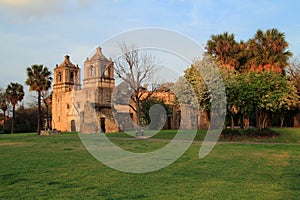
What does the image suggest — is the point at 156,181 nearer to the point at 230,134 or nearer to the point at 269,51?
the point at 230,134

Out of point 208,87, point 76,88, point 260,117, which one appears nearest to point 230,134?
point 208,87

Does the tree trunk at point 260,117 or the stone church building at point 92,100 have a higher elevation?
the stone church building at point 92,100

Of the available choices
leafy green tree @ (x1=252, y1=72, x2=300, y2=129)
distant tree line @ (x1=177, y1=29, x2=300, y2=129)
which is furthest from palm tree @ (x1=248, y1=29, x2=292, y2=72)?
leafy green tree @ (x1=252, y1=72, x2=300, y2=129)

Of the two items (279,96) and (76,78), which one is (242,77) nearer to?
(279,96)

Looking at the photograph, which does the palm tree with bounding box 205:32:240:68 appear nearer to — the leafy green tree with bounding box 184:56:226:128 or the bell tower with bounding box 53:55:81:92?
the leafy green tree with bounding box 184:56:226:128

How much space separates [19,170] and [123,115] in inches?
1189

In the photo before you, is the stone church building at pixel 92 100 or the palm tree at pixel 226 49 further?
the stone church building at pixel 92 100

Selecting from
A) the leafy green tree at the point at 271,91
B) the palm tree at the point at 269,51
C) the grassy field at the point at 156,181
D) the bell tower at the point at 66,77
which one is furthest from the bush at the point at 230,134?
the bell tower at the point at 66,77

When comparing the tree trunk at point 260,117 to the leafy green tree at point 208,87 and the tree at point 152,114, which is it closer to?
the leafy green tree at point 208,87

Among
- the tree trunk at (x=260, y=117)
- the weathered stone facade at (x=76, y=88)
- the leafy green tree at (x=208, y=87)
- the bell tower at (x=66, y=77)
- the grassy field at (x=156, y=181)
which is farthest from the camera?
the bell tower at (x=66, y=77)

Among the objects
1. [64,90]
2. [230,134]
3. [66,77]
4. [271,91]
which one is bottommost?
[230,134]

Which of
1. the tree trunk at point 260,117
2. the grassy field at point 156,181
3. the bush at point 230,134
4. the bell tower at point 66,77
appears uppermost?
the bell tower at point 66,77

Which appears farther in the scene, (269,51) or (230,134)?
(269,51)

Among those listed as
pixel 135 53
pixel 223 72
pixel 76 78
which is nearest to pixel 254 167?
pixel 223 72
